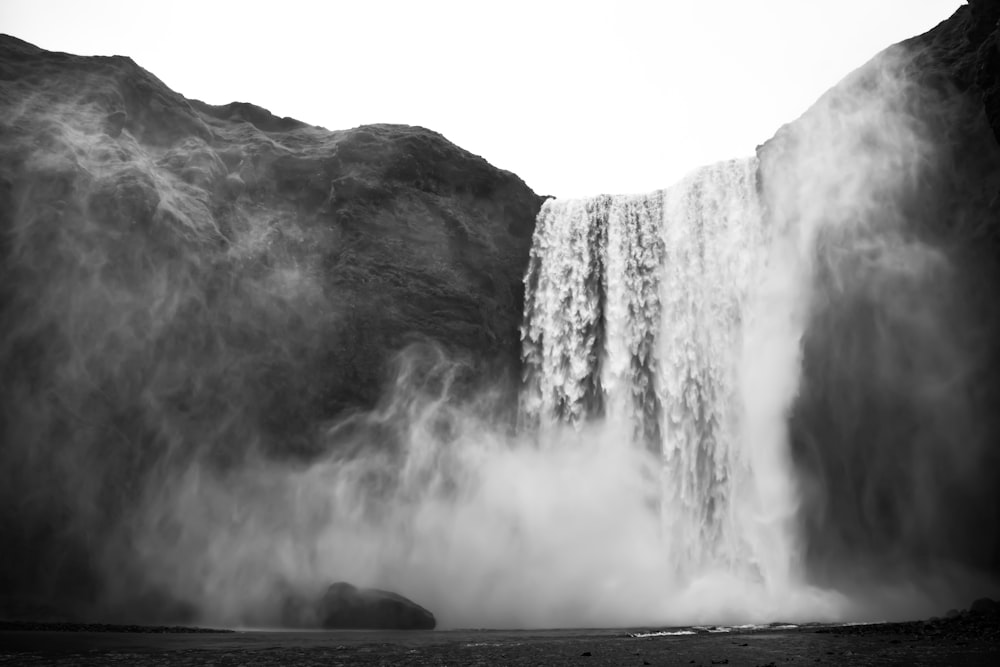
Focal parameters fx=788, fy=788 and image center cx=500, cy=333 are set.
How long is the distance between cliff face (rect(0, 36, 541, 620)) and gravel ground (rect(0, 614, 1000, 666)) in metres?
8.77

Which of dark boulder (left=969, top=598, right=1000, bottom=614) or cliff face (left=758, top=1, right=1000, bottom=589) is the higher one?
cliff face (left=758, top=1, right=1000, bottom=589)

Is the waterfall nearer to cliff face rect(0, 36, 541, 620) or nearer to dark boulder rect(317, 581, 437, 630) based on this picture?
cliff face rect(0, 36, 541, 620)

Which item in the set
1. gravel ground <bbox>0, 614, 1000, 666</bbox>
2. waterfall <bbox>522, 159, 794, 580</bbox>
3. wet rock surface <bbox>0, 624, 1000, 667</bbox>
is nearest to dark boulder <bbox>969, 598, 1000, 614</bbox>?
gravel ground <bbox>0, 614, 1000, 666</bbox>

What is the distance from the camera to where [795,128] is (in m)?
34.2

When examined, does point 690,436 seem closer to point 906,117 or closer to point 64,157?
point 906,117

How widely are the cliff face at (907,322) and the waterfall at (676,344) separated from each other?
2.16 m

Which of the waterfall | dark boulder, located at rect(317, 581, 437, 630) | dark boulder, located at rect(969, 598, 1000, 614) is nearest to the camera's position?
dark boulder, located at rect(969, 598, 1000, 614)

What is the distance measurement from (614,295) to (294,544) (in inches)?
703

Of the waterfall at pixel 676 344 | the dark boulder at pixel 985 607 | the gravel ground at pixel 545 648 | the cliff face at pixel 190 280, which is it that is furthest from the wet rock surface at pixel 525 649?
the cliff face at pixel 190 280

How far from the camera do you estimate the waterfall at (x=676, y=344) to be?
3011 centimetres

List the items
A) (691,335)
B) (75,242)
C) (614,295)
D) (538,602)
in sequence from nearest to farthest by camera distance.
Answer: (538,602), (75,242), (691,335), (614,295)

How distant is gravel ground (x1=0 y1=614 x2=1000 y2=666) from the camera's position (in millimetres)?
13742

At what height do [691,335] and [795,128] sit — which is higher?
[795,128]

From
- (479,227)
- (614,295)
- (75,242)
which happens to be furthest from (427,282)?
(75,242)
